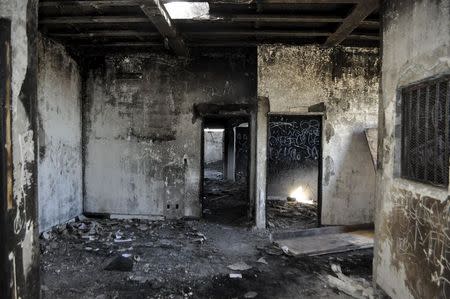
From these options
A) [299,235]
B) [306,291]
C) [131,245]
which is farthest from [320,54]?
[131,245]

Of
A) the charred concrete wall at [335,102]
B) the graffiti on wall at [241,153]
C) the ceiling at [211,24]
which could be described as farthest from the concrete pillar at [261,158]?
the graffiti on wall at [241,153]

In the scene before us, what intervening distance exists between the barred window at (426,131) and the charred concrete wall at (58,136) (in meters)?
5.52

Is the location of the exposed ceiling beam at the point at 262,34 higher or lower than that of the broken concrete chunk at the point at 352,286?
higher

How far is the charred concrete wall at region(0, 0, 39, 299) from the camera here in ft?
6.63

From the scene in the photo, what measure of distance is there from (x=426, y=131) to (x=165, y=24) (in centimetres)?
377

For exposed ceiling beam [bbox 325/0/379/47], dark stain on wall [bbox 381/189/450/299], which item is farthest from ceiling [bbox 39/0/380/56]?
dark stain on wall [bbox 381/189/450/299]

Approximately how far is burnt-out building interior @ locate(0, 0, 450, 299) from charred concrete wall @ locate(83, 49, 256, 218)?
30mm

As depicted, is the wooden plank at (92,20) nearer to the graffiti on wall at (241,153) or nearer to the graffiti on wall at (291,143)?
the graffiti on wall at (291,143)

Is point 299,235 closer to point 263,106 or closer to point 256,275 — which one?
point 256,275

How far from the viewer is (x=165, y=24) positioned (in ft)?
16.8

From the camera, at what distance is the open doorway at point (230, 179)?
7840 millimetres

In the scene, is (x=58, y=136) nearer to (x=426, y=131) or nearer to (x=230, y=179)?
(x=426, y=131)

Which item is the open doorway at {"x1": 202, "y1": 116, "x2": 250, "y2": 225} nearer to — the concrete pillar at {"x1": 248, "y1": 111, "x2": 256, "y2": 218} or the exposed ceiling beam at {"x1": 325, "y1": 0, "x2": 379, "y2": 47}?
the concrete pillar at {"x1": 248, "y1": 111, "x2": 256, "y2": 218}

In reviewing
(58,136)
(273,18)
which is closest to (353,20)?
(273,18)
